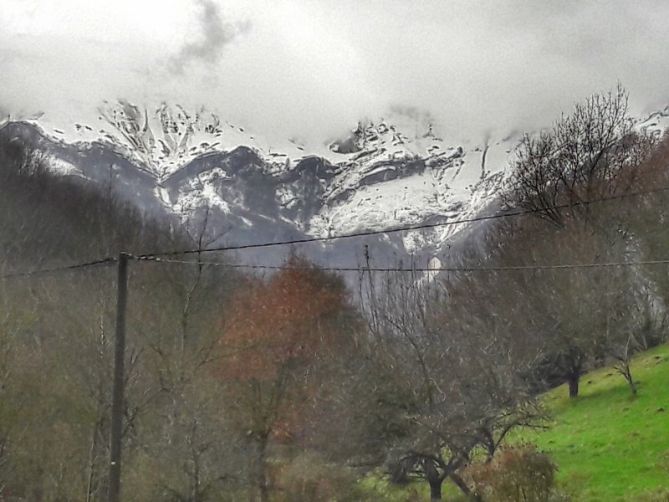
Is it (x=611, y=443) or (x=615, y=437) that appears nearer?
(x=611, y=443)

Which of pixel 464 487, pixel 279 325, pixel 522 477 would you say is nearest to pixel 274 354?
pixel 279 325

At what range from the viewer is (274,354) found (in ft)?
62.6

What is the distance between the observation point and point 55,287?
24406mm

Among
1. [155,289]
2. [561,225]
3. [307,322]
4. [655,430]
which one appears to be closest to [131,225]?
[155,289]

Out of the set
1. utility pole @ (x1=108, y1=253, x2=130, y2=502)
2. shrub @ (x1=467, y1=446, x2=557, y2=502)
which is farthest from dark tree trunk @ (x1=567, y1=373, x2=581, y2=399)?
utility pole @ (x1=108, y1=253, x2=130, y2=502)

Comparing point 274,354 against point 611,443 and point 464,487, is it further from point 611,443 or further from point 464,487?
point 611,443

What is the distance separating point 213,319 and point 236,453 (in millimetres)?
5430

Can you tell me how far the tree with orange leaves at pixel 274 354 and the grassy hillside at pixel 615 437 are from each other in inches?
289

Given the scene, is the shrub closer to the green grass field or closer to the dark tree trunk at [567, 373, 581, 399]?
the green grass field

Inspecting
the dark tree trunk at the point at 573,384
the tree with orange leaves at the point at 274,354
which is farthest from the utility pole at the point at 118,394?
the dark tree trunk at the point at 573,384

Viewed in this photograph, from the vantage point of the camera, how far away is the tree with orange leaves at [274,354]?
18281mm

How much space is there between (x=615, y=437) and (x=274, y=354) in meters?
10.0

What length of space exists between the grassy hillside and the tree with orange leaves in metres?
7.35

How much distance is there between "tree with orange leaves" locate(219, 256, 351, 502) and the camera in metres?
18.3
